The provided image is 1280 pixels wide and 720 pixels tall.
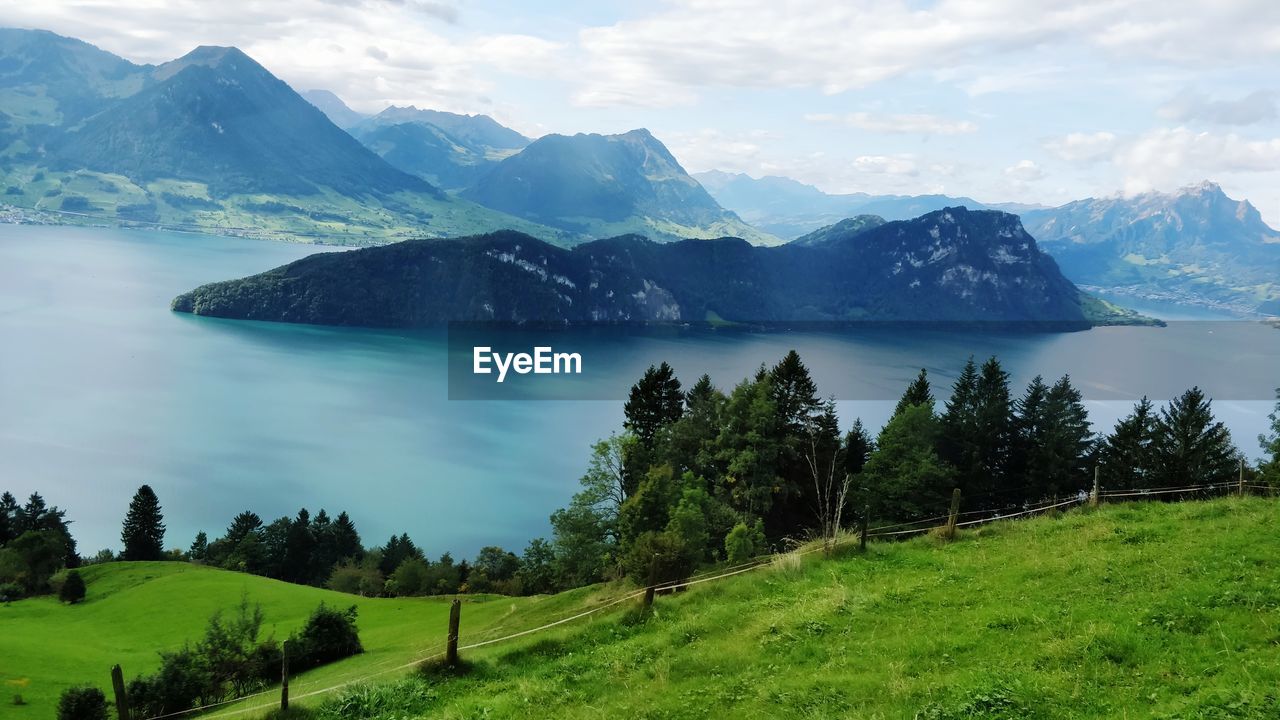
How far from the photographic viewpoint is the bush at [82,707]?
25.3 m

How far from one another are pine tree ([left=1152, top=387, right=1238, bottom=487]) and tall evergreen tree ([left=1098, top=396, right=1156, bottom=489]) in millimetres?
494

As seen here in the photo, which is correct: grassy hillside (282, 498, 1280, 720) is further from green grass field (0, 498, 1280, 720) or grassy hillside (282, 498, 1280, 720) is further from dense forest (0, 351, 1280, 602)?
dense forest (0, 351, 1280, 602)

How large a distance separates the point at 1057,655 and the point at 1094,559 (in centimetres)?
510

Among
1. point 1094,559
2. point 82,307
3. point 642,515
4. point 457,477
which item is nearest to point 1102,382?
point 457,477

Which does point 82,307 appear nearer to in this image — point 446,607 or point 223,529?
point 223,529

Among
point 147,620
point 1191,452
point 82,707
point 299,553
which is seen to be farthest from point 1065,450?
point 299,553

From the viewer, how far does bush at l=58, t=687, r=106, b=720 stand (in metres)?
25.3

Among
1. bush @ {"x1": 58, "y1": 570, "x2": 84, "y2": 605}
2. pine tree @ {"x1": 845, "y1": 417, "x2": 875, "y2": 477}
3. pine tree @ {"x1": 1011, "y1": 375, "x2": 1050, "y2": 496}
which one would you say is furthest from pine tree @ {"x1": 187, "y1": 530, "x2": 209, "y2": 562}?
pine tree @ {"x1": 1011, "y1": 375, "x2": 1050, "y2": 496}

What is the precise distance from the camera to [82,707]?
83.4 feet

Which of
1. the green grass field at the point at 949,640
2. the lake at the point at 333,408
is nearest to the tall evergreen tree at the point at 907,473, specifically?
the green grass field at the point at 949,640

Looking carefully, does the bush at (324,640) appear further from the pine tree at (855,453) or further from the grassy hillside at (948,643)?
the pine tree at (855,453)

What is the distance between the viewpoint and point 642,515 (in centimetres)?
3653

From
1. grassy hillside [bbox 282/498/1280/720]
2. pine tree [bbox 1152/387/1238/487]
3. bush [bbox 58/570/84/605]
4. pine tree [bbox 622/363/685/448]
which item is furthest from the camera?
pine tree [bbox 622/363/685/448]

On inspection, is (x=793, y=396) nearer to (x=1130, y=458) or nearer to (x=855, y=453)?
(x=855, y=453)
